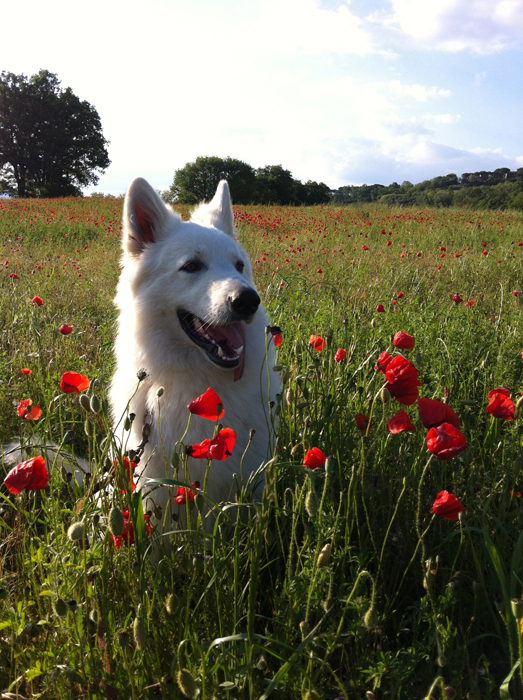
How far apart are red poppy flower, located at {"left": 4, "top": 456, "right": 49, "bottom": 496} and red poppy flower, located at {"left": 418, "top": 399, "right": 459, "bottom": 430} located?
3.36ft

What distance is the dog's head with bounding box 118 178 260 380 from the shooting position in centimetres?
227

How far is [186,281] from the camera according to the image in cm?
253

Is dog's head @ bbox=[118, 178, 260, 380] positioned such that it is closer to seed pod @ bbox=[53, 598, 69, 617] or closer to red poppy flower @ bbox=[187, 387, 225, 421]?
red poppy flower @ bbox=[187, 387, 225, 421]

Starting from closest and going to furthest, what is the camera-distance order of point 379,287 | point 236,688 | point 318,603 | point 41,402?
point 236,688 → point 318,603 → point 41,402 → point 379,287

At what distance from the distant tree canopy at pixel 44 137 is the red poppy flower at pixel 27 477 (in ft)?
158

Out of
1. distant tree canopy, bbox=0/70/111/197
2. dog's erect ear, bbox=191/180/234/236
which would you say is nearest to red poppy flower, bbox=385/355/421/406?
dog's erect ear, bbox=191/180/234/236

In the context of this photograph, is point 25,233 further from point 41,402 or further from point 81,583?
point 81,583

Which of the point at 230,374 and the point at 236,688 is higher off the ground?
the point at 230,374

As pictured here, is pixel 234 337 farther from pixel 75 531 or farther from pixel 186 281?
pixel 75 531

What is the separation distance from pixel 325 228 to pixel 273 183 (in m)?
34.0

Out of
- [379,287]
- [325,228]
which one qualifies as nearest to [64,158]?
[325,228]

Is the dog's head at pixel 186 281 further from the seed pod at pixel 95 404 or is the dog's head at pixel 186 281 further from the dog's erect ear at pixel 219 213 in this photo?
the seed pod at pixel 95 404

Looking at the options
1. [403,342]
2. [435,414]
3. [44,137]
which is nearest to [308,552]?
[435,414]

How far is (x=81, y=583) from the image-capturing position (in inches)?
53.1
